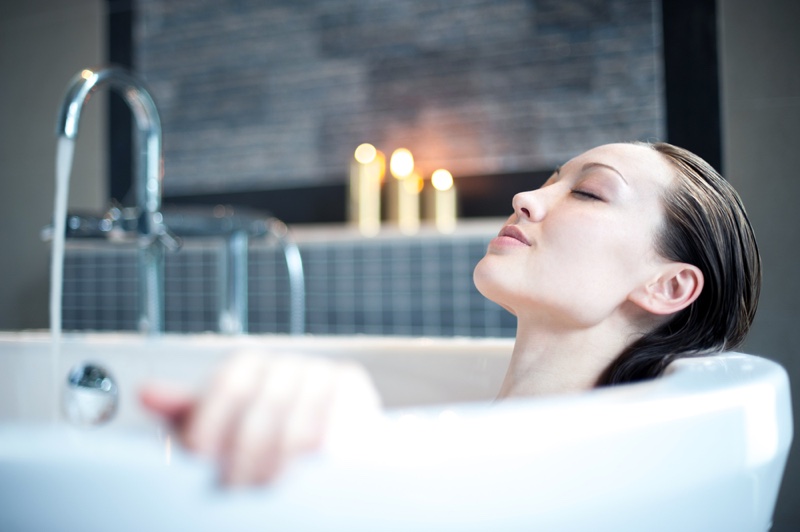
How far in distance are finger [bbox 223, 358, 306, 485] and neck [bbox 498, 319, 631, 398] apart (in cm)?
61

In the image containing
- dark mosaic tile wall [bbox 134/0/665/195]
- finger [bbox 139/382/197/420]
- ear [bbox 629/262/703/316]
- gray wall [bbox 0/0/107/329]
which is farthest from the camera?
gray wall [bbox 0/0/107/329]

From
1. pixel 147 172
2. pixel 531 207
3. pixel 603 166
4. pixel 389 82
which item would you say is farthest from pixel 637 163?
pixel 389 82

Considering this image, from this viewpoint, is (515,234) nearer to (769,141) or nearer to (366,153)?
(769,141)

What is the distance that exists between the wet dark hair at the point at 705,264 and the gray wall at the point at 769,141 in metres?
1.24

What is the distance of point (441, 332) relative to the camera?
8.05 feet

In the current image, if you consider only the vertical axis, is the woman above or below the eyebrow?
below

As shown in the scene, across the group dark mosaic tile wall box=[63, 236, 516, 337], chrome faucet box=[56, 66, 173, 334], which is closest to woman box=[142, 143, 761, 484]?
chrome faucet box=[56, 66, 173, 334]

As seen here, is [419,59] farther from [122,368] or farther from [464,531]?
[464,531]

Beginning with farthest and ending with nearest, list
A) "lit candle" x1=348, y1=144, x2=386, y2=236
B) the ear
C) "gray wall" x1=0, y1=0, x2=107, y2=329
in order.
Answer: "gray wall" x1=0, y1=0, x2=107, y2=329 → "lit candle" x1=348, y1=144, x2=386, y2=236 → the ear

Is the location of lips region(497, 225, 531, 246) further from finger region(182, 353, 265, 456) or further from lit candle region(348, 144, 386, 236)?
lit candle region(348, 144, 386, 236)

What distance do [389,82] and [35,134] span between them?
167 cm

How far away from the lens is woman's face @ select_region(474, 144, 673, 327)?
929 millimetres

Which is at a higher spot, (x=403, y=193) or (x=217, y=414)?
(x=403, y=193)

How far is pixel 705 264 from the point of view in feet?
3.04
